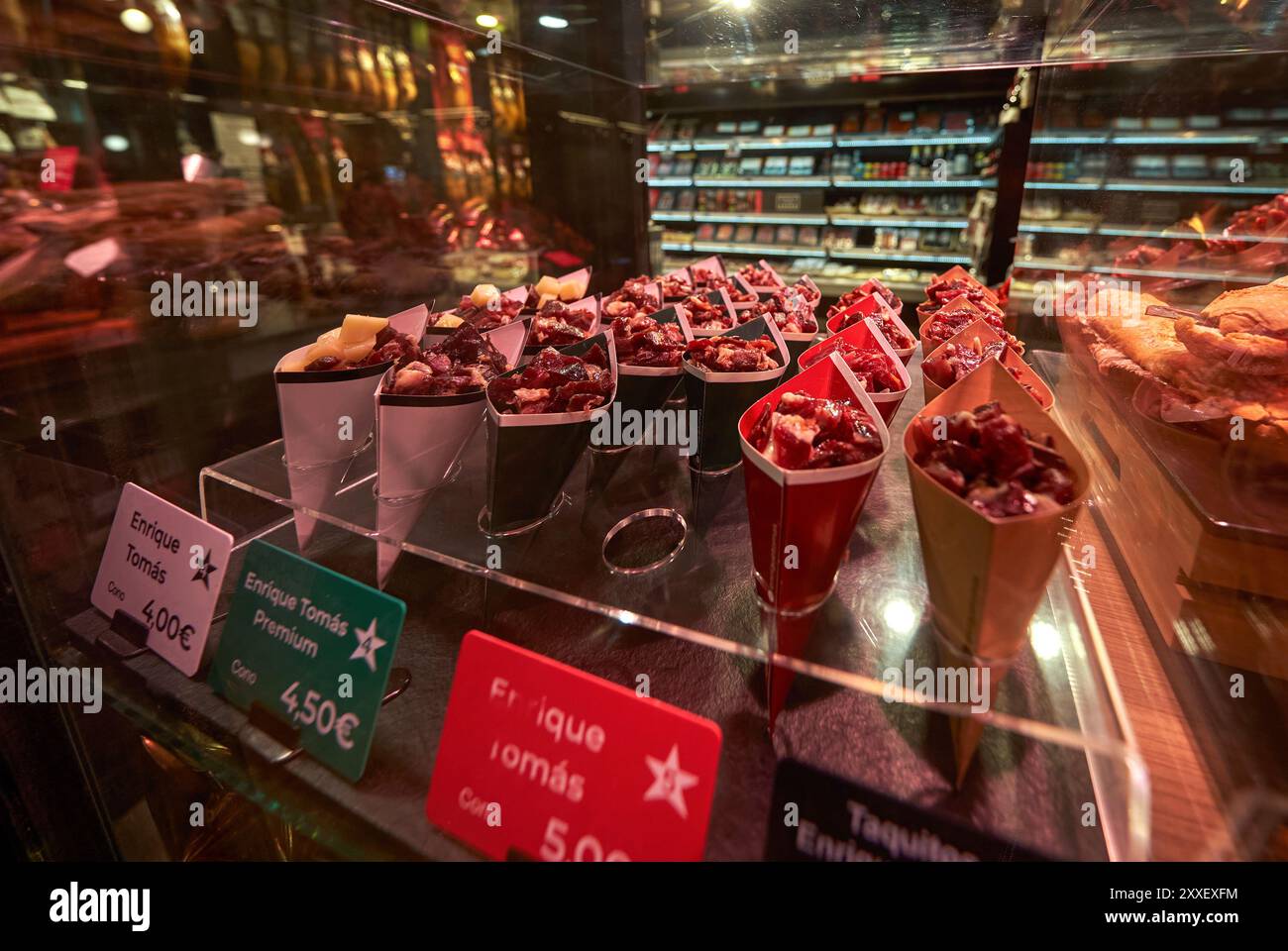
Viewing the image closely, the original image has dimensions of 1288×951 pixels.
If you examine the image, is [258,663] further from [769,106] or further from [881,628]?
[769,106]

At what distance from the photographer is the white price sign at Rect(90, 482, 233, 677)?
4.01ft

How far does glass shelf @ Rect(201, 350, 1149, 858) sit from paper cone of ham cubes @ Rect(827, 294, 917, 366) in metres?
0.32

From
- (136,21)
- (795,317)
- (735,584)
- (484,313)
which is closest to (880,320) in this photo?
(795,317)

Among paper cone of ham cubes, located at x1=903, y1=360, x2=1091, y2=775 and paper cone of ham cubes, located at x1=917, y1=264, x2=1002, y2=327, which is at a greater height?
paper cone of ham cubes, located at x1=917, y1=264, x2=1002, y2=327

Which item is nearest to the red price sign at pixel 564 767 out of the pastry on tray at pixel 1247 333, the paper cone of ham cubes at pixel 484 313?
the paper cone of ham cubes at pixel 484 313

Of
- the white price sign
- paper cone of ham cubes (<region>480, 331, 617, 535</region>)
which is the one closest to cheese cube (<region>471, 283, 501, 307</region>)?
paper cone of ham cubes (<region>480, 331, 617, 535</region>)

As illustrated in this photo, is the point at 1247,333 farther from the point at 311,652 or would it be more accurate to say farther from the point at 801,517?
the point at 311,652

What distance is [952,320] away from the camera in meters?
2.00

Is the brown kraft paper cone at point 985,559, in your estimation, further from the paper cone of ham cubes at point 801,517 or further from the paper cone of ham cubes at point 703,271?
the paper cone of ham cubes at point 703,271

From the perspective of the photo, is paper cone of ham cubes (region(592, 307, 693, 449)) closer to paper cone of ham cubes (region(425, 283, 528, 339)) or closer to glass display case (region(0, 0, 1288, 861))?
glass display case (region(0, 0, 1288, 861))

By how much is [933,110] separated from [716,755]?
6684 millimetres

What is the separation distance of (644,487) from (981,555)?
957mm

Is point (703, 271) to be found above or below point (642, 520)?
above

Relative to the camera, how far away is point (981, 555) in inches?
33.4
